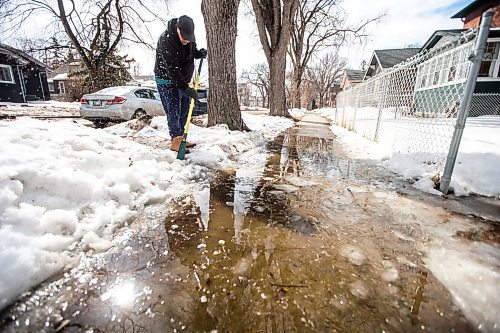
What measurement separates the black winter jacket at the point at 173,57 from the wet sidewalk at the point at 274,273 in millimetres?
2010

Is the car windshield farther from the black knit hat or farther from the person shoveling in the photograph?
the black knit hat

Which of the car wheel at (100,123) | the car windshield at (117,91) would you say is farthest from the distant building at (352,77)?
the car wheel at (100,123)

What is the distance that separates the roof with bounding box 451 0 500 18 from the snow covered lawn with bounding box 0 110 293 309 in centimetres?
2023

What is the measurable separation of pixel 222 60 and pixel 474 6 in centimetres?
1996

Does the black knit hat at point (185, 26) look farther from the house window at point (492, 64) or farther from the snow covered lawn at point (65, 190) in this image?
the house window at point (492, 64)

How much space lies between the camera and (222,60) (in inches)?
196

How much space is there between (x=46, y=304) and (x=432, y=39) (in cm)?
2244

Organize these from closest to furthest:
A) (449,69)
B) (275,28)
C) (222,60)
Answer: (222,60) < (449,69) < (275,28)

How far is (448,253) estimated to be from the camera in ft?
4.80

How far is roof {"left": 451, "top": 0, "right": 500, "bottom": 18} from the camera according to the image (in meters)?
14.1

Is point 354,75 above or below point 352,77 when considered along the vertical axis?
above

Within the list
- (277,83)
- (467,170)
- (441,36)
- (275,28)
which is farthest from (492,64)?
(467,170)

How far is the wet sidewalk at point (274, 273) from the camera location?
0.98 m

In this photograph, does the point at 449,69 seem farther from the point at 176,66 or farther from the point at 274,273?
the point at 274,273
